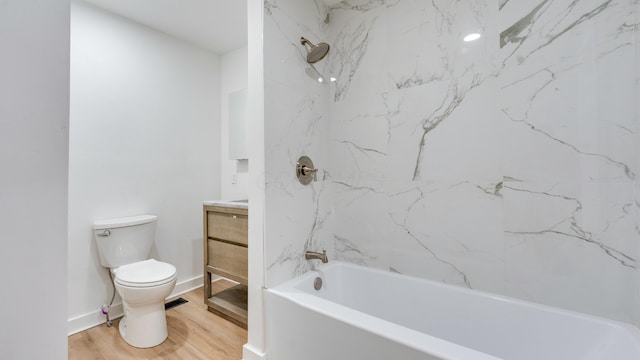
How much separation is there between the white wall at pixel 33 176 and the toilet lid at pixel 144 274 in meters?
1.12

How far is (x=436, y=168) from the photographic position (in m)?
1.62

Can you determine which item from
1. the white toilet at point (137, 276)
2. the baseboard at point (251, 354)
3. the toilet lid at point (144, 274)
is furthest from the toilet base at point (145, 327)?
the baseboard at point (251, 354)

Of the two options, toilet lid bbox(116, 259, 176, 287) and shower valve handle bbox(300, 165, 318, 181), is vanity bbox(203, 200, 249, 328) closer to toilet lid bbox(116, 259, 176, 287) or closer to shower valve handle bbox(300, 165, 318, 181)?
toilet lid bbox(116, 259, 176, 287)

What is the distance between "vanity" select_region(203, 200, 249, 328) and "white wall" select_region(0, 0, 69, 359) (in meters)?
1.30

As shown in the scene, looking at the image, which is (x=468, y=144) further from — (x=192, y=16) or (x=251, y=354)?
(x=192, y=16)

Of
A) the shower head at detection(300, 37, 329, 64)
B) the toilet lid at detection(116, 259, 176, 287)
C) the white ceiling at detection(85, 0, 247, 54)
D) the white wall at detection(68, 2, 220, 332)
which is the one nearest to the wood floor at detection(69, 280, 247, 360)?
the white wall at detection(68, 2, 220, 332)

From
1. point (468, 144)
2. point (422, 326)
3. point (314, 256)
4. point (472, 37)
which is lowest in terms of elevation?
point (422, 326)

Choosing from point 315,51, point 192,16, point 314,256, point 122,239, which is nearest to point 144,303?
point 122,239

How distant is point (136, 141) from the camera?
2.30 meters

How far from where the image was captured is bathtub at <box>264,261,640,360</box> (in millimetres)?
1090

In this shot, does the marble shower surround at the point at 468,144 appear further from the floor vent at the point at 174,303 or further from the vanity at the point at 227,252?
the floor vent at the point at 174,303

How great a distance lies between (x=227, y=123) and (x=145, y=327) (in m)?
1.97

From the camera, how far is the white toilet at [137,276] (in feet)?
5.76

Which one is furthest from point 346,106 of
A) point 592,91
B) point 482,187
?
point 592,91
